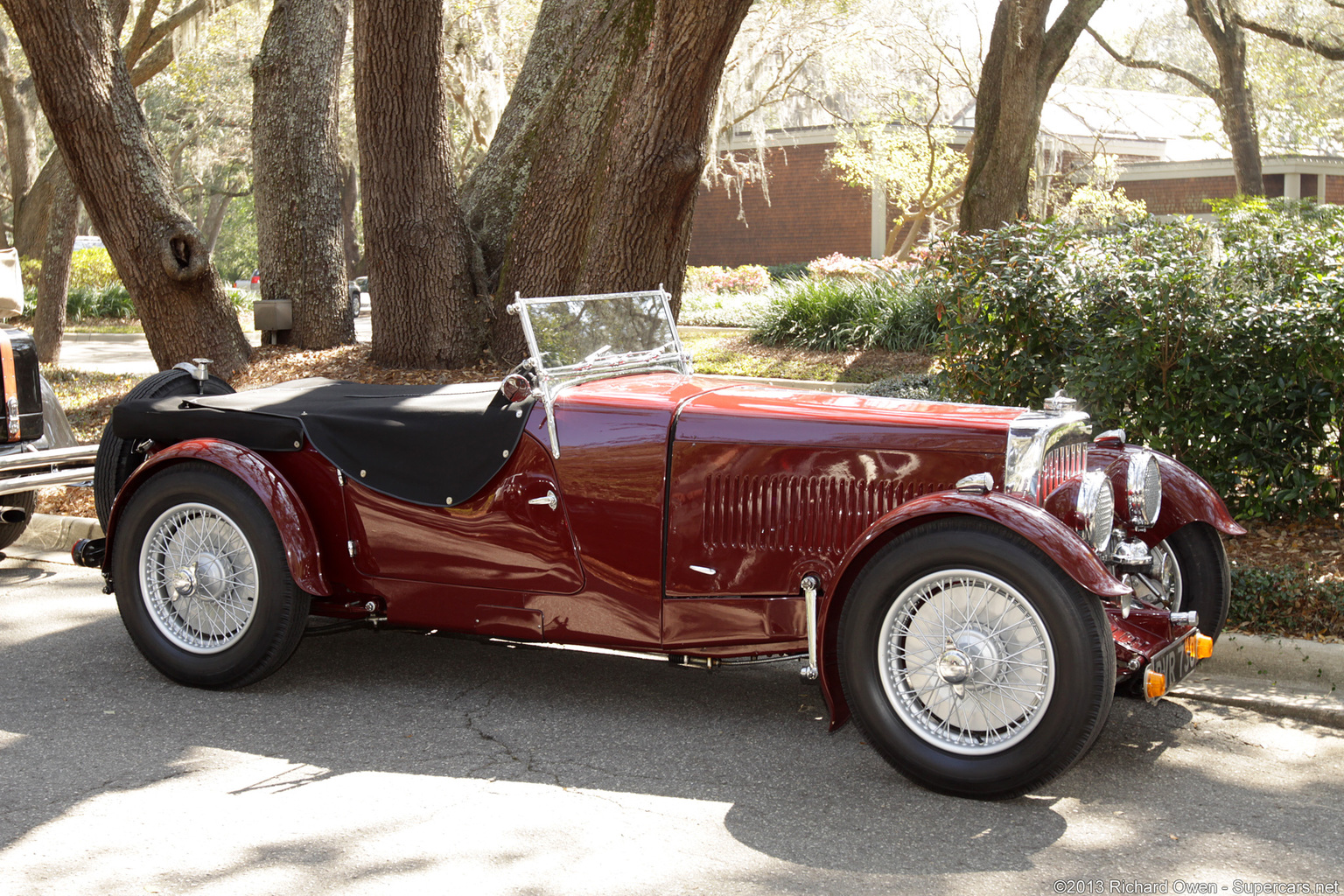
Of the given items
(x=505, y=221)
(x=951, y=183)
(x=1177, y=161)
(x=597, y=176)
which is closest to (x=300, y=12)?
(x=505, y=221)

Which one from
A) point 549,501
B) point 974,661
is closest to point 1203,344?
point 974,661

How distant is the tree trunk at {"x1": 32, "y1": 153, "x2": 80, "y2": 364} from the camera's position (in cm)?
1431

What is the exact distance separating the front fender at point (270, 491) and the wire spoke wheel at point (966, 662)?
2158 mm

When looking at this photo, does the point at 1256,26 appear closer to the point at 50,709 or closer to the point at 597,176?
the point at 597,176

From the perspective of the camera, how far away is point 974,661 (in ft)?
11.7

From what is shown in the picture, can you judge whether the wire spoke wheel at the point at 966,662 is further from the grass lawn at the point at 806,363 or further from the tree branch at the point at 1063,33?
the tree branch at the point at 1063,33

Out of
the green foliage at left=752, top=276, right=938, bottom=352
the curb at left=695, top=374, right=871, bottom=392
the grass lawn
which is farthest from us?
the green foliage at left=752, top=276, right=938, bottom=352

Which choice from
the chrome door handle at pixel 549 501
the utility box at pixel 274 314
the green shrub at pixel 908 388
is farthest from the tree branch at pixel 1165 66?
the chrome door handle at pixel 549 501

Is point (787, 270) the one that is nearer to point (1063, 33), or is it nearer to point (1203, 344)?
point (1063, 33)

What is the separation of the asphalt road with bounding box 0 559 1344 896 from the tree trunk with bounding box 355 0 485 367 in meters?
4.63

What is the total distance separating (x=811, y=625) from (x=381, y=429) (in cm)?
182

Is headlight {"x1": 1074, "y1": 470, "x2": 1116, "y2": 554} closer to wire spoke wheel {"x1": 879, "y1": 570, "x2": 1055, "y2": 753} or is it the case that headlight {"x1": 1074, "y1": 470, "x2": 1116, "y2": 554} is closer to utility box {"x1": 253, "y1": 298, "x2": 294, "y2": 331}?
wire spoke wheel {"x1": 879, "y1": 570, "x2": 1055, "y2": 753}

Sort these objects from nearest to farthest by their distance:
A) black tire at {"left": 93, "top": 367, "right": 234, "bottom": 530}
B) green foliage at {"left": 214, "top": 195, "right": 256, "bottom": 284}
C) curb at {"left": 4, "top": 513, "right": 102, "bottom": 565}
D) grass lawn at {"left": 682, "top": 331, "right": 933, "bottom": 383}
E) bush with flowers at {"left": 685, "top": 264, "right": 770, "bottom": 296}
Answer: black tire at {"left": 93, "top": 367, "right": 234, "bottom": 530}, curb at {"left": 4, "top": 513, "right": 102, "bottom": 565}, grass lawn at {"left": 682, "top": 331, "right": 933, "bottom": 383}, bush with flowers at {"left": 685, "top": 264, "right": 770, "bottom": 296}, green foliage at {"left": 214, "top": 195, "right": 256, "bottom": 284}

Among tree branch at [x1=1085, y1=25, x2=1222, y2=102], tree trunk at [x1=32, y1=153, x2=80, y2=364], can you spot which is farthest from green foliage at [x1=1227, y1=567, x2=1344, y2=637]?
tree branch at [x1=1085, y1=25, x2=1222, y2=102]
